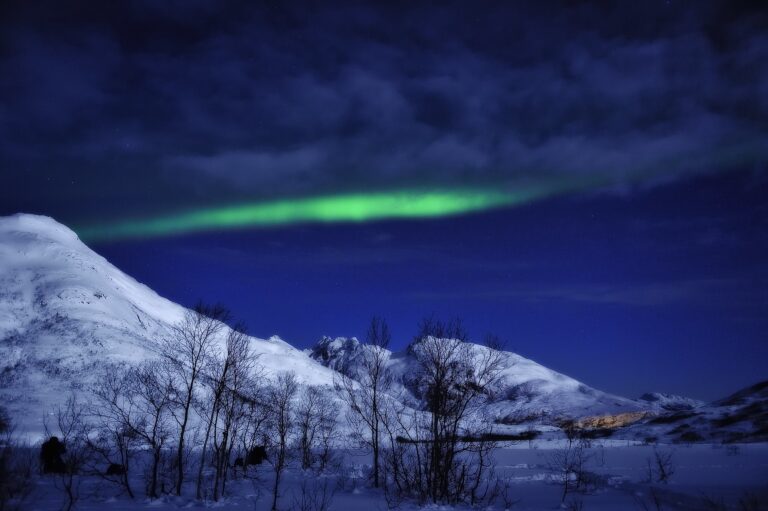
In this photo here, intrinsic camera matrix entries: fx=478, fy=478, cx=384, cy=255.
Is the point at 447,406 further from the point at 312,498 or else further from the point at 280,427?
the point at 280,427

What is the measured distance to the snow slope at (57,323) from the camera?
81.8m

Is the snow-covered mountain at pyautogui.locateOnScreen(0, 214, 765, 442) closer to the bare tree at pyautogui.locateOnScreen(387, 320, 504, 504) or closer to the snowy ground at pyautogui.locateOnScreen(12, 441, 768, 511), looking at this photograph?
the bare tree at pyautogui.locateOnScreen(387, 320, 504, 504)

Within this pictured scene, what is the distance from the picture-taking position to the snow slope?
3221 inches

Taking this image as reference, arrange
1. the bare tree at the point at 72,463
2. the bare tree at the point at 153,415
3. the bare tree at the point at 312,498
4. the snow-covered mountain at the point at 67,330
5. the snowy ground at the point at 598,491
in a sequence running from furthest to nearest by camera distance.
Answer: the snow-covered mountain at the point at 67,330 < the bare tree at the point at 153,415 < the snowy ground at the point at 598,491 < the bare tree at the point at 312,498 < the bare tree at the point at 72,463

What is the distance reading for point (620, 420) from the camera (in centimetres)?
16762

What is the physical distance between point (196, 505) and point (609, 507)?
19.1 metres

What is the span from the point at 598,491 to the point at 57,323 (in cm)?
11518

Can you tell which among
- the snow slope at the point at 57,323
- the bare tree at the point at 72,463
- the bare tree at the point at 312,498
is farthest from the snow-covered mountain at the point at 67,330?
the bare tree at the point at 72,463

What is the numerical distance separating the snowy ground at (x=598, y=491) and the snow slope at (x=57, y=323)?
52.3m

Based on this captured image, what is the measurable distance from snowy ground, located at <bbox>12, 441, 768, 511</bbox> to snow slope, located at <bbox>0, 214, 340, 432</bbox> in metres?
52.3

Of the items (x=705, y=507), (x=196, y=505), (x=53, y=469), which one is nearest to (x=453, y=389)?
(x=705, y=507)

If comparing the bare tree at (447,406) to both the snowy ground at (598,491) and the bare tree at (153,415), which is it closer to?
the snowy ground at (598,491)

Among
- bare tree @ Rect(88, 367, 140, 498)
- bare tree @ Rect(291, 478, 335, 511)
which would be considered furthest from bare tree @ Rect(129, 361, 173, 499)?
bare tree @ Rect(291, 478, 335, 511)

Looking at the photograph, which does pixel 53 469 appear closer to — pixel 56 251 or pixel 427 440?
pixel 427 440
